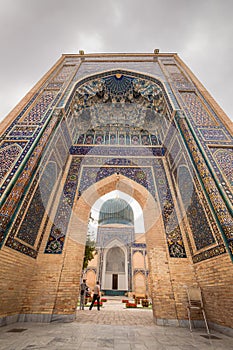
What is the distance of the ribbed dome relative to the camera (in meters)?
16.3

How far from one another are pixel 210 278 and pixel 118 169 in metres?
3.69

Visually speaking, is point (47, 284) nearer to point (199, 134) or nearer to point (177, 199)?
point (177, 199)

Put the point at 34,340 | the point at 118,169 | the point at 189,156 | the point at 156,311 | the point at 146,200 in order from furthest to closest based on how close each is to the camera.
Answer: the point at 118,169 < the point at 146,200 < the point at 189,156 < the point at 156,311 < the point at 34,340

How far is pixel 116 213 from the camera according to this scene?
16625 mm

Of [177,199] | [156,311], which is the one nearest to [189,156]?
[177,199]

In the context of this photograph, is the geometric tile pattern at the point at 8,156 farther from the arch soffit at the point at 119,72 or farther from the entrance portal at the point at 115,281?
the entrance portal at the point at 115,281

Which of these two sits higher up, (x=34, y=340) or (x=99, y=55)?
(x=99, y=55)

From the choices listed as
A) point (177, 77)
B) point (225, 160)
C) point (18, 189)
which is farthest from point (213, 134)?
point (18, 189)

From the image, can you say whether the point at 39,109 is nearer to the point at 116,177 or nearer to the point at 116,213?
the point at 116,177

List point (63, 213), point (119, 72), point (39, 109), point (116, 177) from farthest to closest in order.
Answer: point (119, 72) → point (116, 177) → point (39, 109) → point (63, 213)

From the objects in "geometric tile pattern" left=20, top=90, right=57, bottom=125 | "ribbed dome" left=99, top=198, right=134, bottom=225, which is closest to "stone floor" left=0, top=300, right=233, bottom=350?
"geometric tile pattern" left=20, top=90, right=57, bottom=125

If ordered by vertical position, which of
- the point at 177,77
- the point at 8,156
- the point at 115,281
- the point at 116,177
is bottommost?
the point at 8,156

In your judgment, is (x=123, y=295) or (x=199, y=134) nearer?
(x=199, y=134)

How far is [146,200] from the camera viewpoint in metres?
5.62
